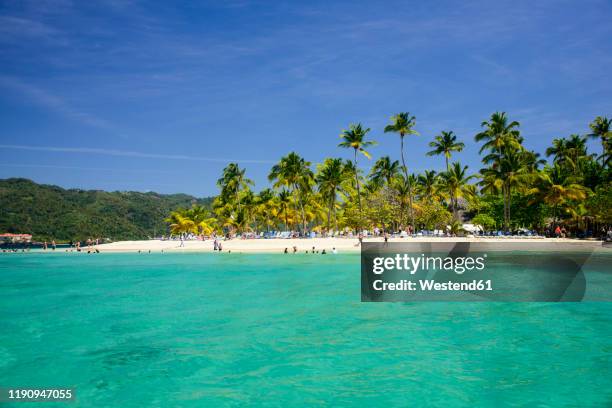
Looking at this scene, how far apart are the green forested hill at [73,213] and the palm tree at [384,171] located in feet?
222

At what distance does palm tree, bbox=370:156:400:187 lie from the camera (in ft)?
240

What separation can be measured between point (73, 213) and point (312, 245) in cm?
9077

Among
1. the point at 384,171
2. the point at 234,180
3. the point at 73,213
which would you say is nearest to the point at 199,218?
the point at 234,180

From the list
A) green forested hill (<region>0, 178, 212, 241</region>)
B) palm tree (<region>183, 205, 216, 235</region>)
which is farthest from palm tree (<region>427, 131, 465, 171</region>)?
green forested hill (<region>0, 178, 212, 241</region>)

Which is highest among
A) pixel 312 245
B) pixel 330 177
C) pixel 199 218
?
pixel 330 177

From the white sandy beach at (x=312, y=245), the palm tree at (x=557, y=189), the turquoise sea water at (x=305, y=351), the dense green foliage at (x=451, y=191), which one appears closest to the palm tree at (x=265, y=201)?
the dense green foliage at (x=451, y=191)

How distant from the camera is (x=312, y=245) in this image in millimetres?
50156

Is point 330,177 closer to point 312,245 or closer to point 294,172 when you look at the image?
point 294,172

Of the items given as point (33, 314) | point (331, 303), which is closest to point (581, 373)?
point (331, 303)

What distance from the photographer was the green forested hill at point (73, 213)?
10894 cm

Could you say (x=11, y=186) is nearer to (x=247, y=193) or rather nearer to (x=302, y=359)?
(x=247, y=193)

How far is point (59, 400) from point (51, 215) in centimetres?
12256

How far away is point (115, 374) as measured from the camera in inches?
385

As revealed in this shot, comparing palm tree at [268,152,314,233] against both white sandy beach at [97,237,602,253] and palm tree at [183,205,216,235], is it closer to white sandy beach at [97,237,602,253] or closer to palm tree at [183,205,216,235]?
white sandy beach at [97,237,602,253]
